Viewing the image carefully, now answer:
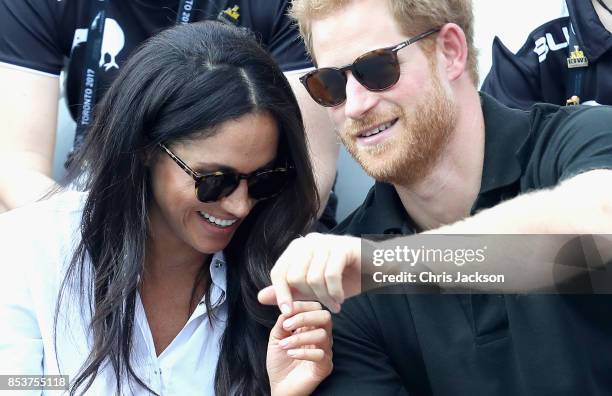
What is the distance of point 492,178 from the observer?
2.22m

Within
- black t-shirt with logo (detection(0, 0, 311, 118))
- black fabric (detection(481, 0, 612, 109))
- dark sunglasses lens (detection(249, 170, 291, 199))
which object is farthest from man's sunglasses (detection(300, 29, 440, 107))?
black fabric (detection(481, 0, 612, 109))

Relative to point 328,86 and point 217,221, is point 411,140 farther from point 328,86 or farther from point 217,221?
point 217,221

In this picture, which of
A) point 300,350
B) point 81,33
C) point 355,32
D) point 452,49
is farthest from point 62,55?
point 300,350

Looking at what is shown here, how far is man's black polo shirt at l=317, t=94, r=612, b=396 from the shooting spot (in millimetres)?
1979

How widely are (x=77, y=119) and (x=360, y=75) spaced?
117 cm

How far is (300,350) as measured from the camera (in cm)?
Answer: 201

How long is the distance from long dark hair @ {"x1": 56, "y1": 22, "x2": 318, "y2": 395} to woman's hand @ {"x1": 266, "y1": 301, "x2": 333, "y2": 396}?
168 mm

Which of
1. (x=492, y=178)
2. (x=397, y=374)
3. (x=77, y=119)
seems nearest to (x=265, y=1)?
(x=77, y=119)

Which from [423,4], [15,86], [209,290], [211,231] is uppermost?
[423,4]

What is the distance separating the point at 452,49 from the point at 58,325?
1.17 metres

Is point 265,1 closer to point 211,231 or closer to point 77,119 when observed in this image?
point 77,119

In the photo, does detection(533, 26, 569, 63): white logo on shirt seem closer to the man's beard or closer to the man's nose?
the man's beard

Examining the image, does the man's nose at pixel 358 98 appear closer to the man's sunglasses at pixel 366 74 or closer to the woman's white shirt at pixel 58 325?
the man's sunglasses at pixel 366 74

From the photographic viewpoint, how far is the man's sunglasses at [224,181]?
2.21 m
